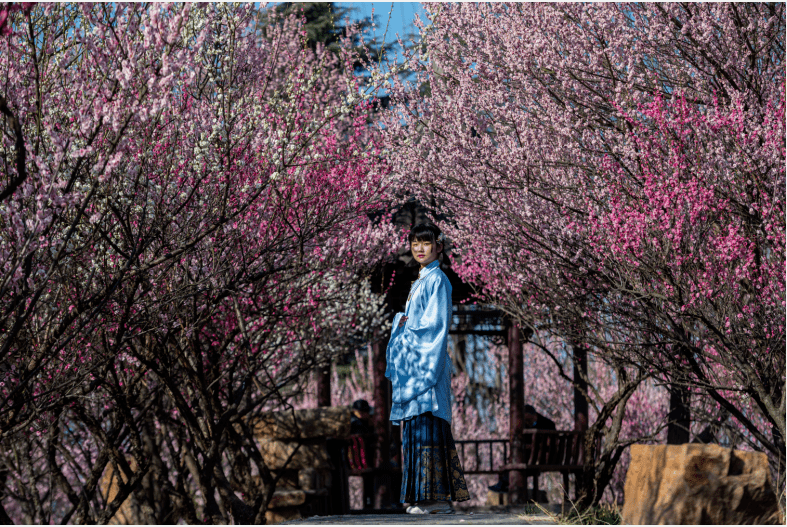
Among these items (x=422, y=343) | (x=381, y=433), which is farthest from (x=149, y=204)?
(x=381, y=433)

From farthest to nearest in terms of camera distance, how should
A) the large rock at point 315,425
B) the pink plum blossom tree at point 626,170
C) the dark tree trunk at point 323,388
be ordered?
the dark tree trunk at point 323,388
the large rock at point 315,425
the pink plum blossom tree at point 626,170

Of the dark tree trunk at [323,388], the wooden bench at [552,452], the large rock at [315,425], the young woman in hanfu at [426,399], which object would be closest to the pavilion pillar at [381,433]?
the large rock at [315,425]

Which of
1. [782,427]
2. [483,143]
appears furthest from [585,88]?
[782,427]

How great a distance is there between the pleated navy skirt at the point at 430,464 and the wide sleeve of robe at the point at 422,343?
25cm

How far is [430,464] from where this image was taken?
19.6 ft

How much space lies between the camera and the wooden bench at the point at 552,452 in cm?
1115

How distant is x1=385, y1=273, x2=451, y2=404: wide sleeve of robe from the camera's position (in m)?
6.02

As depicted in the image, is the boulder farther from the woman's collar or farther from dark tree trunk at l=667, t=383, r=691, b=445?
the woman's collar

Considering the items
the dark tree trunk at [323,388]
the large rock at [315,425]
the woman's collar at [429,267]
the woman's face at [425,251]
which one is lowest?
the large rock at [315,425]

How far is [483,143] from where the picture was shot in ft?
28.2

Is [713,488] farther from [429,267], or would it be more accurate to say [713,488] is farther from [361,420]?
[361,420]

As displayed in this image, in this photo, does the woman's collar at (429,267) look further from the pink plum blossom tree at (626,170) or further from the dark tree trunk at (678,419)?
the dark tree trunk at (678,419)

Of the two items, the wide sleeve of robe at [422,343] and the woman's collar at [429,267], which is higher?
the woman's collar at [429,267]

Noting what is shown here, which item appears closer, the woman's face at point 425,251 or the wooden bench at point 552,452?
the woman's face at point 425,251
